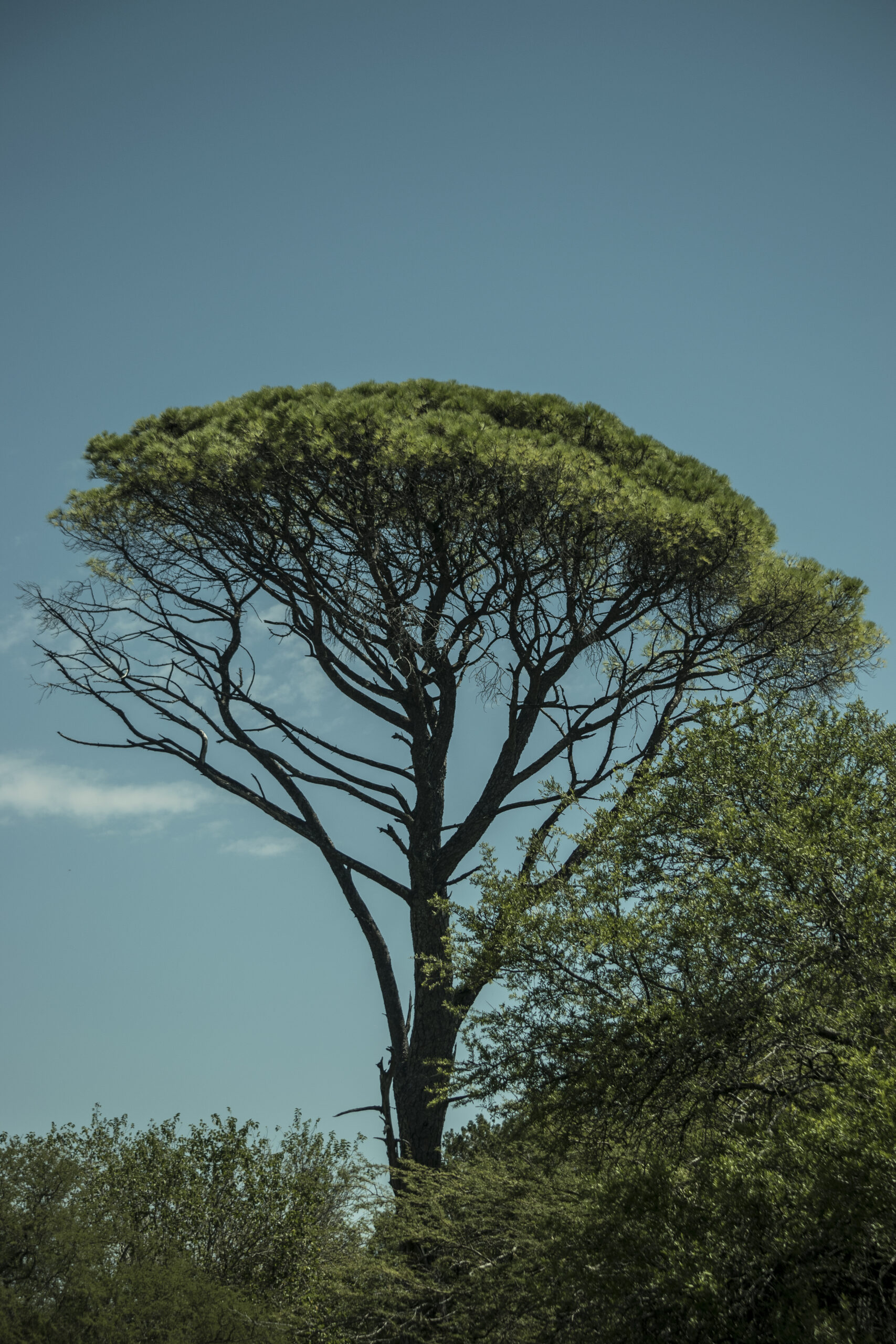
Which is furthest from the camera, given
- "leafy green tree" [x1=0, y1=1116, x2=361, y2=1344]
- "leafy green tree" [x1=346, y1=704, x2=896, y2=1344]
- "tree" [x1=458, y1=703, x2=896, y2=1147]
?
"leafy green tree" [x1=0, y1=1116, x2=361, y2=1344]

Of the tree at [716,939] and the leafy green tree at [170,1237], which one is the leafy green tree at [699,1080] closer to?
the tree at [716,939]

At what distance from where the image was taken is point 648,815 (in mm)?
7250

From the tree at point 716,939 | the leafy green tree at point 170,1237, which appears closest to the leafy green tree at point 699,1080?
the tree at point 716,939

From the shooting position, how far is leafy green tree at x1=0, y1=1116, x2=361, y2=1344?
853 centimetres

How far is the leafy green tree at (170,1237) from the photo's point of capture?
8.53 m

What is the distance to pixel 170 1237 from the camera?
11.6 m

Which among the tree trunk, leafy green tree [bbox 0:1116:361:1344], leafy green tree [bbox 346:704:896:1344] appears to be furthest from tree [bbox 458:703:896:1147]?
leafy green tree [bbox 0:1116:361:1344]

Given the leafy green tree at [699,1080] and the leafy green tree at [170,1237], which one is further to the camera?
the leafy green tree at [170,1237]

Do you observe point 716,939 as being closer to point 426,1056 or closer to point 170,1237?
point 426,1056

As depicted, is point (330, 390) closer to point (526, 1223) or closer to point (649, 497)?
point (649, 497)

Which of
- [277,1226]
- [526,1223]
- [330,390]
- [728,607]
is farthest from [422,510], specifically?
[277,1226]

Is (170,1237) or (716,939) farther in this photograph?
(170,1237)

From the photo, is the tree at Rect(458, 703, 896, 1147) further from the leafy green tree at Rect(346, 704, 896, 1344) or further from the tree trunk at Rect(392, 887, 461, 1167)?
the tree trunk at Rect(392, 887, 461, 1167)

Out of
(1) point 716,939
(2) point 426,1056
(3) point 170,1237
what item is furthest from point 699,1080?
(3) point 170,1237
